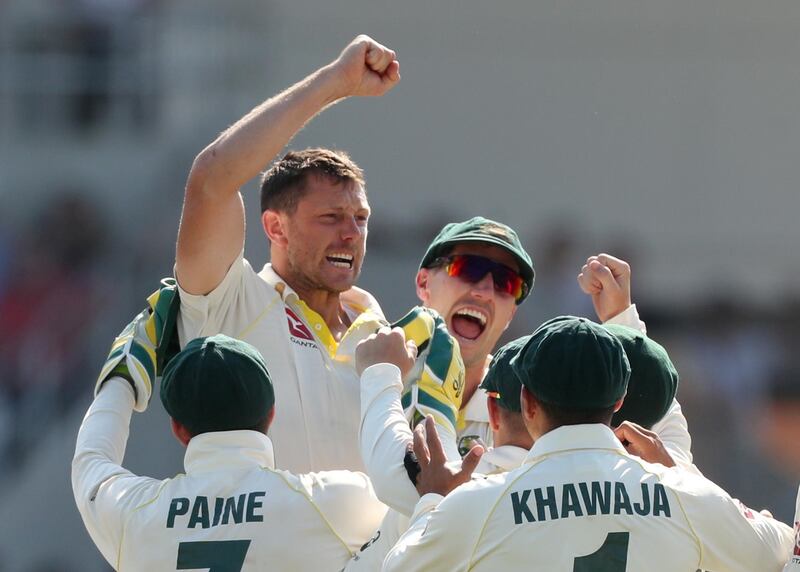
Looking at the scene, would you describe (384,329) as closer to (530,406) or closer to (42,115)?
(530,406)

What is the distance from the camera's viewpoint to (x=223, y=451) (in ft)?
11.1

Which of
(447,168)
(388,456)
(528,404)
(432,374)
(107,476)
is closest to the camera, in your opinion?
(528,404)

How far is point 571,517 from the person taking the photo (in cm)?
300

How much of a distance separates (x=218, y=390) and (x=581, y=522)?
2.88 ft

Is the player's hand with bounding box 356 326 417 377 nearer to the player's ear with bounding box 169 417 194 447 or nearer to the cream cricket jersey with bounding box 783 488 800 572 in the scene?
the player's ear with bounding box 169 417 194 447

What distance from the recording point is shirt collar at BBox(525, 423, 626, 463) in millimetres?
3070

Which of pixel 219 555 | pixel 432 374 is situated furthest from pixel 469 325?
pixel 219 555

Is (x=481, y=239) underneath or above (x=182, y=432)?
above

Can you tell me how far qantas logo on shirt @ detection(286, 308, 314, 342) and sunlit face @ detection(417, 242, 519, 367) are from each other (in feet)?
1.69

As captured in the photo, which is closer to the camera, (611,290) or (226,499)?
(226,499)

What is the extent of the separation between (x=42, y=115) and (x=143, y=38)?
1100 mm

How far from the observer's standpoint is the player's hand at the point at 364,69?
395cm

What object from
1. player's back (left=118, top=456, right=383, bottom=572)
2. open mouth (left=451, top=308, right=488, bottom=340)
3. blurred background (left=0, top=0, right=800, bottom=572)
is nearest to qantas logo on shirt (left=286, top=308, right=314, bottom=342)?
open mouth (left=451, top=308, right=488, bottom=340)

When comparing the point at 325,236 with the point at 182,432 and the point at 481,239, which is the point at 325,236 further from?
the point at 182,432
